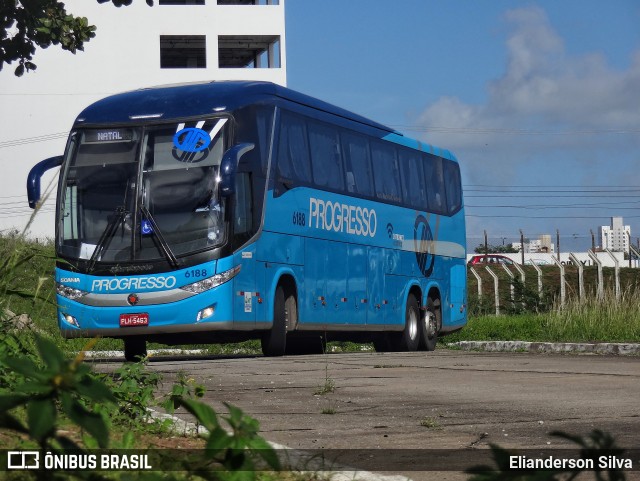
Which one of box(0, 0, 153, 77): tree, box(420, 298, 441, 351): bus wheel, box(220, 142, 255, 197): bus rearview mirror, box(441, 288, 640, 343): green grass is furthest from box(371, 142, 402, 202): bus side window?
box(0, 0, 153, 77): tree

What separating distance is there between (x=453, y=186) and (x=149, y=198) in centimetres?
1021

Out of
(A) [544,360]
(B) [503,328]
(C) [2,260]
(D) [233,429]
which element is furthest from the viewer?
(B) [503,328]

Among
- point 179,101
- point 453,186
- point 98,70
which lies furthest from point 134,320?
point 98,70

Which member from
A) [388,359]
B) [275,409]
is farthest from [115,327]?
[275,409]

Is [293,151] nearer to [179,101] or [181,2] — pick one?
[179,101]

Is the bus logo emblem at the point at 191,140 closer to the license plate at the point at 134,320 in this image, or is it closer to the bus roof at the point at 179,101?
the bus roof at the point at 179,101

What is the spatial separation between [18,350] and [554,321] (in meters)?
16.6

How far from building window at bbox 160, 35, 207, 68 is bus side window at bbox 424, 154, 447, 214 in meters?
34.6

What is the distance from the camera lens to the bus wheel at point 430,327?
→ 76.6ft

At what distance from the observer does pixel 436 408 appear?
8383 millimetres

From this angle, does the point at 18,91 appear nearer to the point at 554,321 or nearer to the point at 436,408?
the point at 554,321

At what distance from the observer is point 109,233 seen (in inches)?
657

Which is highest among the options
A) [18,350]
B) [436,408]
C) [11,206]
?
[11,206]

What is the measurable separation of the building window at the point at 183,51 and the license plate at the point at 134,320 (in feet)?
139
